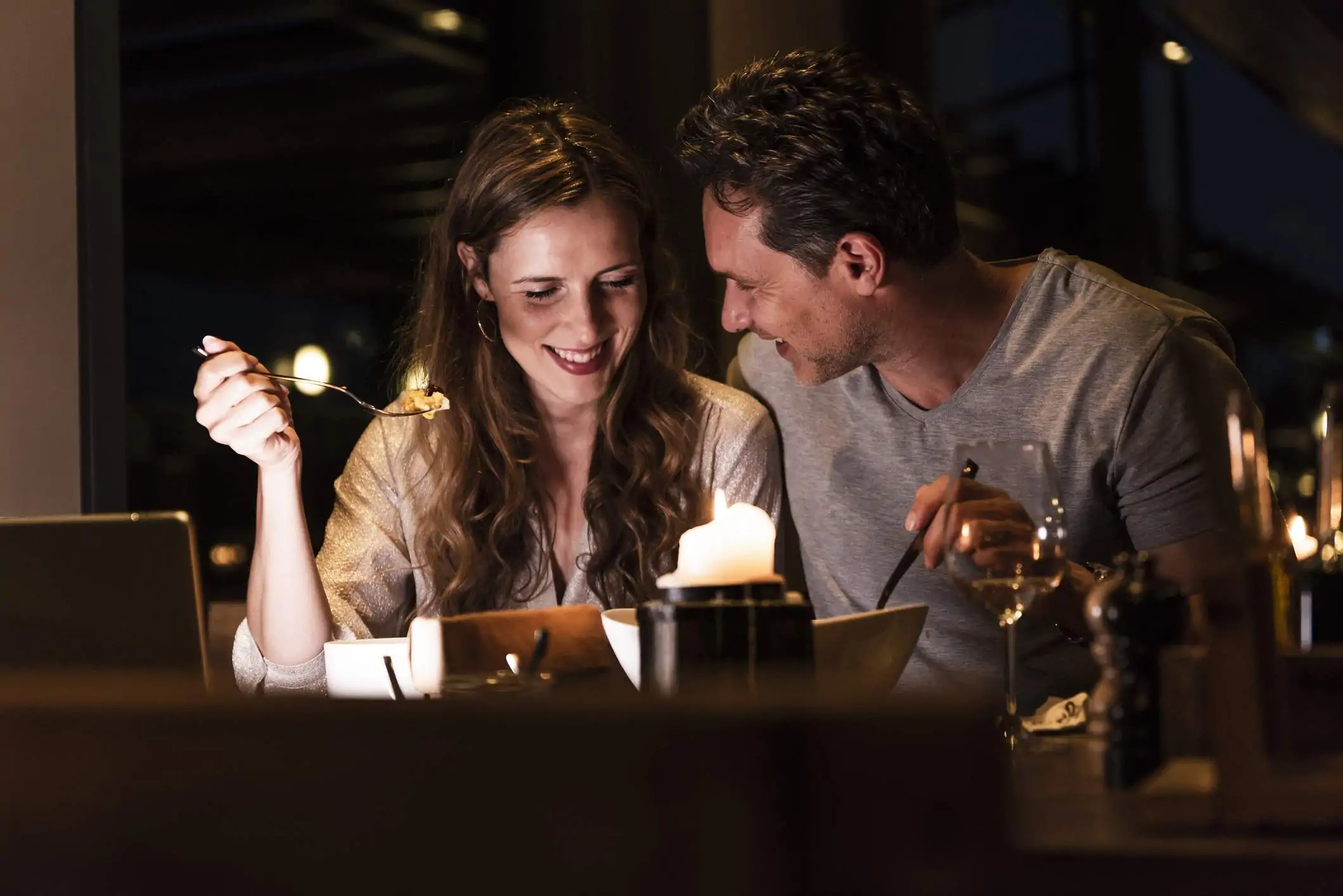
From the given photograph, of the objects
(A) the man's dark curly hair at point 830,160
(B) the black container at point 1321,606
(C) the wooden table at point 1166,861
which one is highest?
(A) the man's dark curly hair at point 830,160

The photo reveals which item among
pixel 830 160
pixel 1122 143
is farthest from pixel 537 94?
pixel 1122 143

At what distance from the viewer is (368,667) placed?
3.81 ft

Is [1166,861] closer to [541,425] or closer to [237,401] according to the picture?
[237,401]

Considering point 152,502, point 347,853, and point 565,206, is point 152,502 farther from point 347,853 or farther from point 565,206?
point 347,853

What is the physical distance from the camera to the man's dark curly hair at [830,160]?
191 cm

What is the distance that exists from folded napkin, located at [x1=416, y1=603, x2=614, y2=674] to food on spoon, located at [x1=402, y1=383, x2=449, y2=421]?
72 cm

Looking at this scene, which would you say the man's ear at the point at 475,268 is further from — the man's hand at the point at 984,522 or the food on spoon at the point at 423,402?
the man's hand at the point at 984,522

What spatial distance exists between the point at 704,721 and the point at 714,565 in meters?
0.42

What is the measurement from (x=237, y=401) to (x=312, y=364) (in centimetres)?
218

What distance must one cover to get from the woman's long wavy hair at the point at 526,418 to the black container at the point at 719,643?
100 centimetres

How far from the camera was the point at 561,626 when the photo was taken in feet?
3.83

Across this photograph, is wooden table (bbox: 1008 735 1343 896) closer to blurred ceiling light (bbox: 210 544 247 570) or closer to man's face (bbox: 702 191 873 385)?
man's face (bbox: 702 191 873 385)

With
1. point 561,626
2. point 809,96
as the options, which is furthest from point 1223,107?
point 561,626

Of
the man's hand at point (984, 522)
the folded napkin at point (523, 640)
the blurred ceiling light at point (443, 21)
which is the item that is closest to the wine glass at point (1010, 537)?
the man's hand at point (984, 522)
